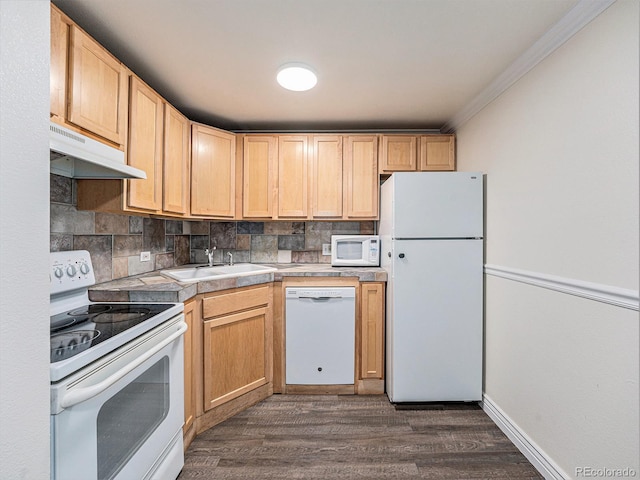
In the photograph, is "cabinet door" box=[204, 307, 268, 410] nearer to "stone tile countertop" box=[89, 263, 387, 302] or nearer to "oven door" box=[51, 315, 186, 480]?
"stone tile countertop" box=[89, 263, 387, 302]

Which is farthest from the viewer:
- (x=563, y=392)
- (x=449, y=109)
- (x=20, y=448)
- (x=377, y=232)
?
(x=377, y=232)

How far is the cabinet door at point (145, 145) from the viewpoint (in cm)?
176

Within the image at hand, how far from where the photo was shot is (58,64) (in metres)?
1.31

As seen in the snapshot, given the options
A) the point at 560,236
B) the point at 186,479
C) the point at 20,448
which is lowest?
the point at 186,479

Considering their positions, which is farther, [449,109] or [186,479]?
[449,109]

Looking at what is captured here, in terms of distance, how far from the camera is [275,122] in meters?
2.78

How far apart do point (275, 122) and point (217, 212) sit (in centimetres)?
97

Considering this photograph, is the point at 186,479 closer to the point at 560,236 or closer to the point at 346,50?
the point at 560,236

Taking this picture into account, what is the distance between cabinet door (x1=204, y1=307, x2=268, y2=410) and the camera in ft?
6.55

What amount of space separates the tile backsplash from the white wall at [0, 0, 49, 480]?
1.06 meters

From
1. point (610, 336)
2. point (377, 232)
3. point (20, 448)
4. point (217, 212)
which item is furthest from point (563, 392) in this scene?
point (217, 212)

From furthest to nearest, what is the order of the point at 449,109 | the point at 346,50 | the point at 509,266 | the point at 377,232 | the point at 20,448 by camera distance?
1. the point at 377,232
2. the point at 449,109
3. the point at 509,266
4. the point at 346,50
5. the point at 20,448

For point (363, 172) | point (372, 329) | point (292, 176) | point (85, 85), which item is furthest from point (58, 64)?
point (372, 329)

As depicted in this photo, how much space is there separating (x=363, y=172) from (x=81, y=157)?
82.4 inches
